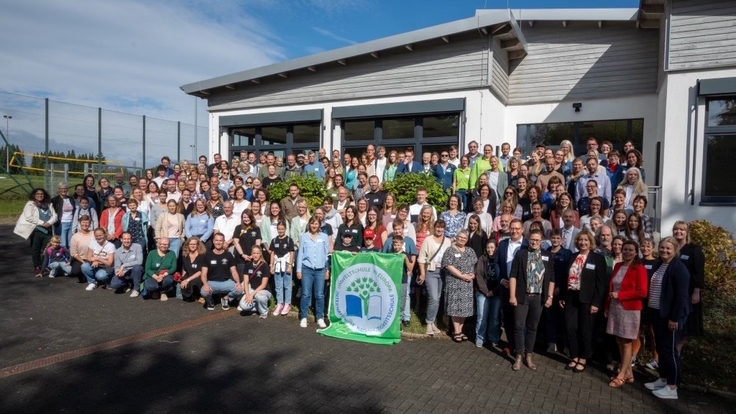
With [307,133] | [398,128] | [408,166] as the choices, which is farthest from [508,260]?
[307,133]

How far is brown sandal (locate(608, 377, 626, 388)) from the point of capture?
555 centimetres

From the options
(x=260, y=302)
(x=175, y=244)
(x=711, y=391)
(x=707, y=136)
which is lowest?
(x=711, y=391)

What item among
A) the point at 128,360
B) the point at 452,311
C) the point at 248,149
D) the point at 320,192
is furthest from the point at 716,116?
the point at 248,149

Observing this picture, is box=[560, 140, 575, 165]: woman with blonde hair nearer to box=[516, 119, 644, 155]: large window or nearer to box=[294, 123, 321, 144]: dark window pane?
box=[516, 119, 644, 155]: large window

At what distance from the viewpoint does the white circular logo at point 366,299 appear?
704 centimetres

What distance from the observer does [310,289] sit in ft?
25.2

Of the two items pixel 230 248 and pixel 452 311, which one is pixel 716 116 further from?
pixel 230 248

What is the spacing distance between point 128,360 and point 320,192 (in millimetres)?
5504

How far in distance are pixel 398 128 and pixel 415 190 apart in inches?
199

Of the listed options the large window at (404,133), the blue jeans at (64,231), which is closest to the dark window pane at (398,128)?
the large window at (404,133)

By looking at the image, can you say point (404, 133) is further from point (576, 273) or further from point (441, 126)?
point (576, 273)

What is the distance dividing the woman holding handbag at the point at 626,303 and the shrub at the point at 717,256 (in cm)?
376

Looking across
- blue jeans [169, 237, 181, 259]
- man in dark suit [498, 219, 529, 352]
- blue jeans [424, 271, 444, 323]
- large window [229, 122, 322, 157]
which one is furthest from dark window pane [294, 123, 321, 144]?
man in dark suit [498, 219, 529, 352]

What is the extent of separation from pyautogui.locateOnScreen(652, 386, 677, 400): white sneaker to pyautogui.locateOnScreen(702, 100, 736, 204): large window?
6161 millimetres
